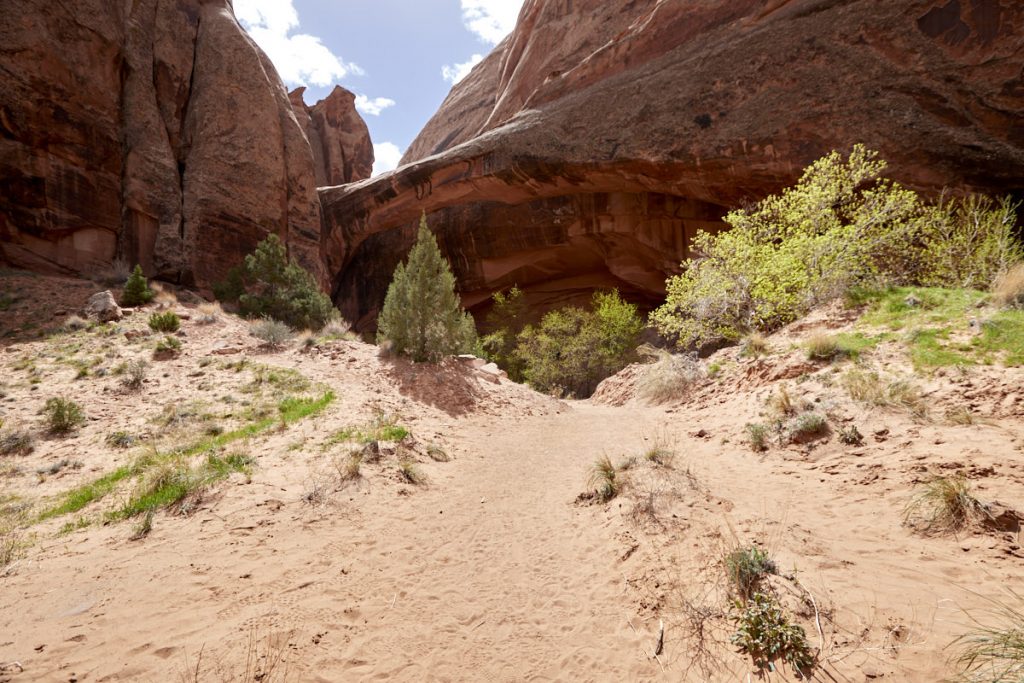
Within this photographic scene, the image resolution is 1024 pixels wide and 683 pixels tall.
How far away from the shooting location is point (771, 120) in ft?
53.9

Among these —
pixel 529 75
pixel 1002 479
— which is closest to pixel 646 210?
pixel 529 75

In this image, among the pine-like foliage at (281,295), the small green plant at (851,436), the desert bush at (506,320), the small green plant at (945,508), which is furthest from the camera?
the desert bush at (506,320)

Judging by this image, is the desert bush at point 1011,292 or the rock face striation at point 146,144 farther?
the rock face striation at point 146,144

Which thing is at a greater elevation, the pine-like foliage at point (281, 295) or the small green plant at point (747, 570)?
the pine-like foliage at point (281, 295)

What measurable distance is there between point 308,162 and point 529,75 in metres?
16.7

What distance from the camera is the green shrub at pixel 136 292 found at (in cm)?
1619

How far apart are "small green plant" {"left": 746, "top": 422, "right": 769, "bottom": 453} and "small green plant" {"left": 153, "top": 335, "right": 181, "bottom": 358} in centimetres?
1564

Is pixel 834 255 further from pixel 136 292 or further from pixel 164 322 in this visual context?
pixel 136 292

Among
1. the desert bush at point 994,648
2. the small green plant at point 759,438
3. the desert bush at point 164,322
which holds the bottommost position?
the desert bush at point 994,648

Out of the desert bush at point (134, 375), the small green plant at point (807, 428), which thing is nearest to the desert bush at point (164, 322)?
the desert bush at point (134, 375)

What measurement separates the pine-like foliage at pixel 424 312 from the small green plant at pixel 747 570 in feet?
35.1

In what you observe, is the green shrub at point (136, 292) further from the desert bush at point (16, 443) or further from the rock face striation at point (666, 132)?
the rock face striation at point (666, 132)

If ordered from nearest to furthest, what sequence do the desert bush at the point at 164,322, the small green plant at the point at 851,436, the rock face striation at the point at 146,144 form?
the small green plant at the point at 851,436
the desert bush at the point at 164,322
the rock face striation at the point at 146,144

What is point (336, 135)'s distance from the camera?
43562mm
